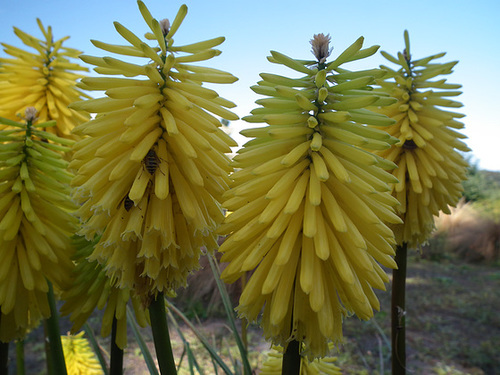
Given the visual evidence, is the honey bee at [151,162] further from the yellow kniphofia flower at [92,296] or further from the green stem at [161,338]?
the yellow kniphofia flower at [92,296]

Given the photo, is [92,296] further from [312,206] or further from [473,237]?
[473,237]

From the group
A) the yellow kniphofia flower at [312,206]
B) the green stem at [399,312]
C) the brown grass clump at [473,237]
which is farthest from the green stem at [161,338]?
the brown grass clump at [473,237]

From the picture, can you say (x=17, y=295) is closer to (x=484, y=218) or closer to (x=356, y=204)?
(x=356, y=204)

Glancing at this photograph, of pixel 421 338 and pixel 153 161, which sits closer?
pixel 153 161


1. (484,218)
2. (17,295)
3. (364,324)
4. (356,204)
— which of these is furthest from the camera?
(484,218)

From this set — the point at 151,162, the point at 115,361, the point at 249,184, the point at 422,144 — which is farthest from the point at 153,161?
the point at 422,144

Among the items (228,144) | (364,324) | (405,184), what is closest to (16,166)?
(228,144)

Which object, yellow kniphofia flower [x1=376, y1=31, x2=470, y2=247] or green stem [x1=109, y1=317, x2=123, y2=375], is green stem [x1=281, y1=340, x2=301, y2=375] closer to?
green stem [x1=109, y1=317, x2=123, y2=375]
